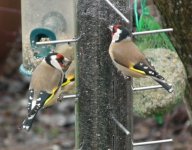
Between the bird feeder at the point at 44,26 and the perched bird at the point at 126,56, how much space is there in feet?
3.62

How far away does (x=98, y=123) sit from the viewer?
5.09 metres

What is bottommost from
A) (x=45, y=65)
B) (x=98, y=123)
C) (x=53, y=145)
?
(x=53, y=145)

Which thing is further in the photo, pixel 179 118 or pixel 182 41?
pixel 179 118

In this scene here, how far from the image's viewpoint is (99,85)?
504 cm

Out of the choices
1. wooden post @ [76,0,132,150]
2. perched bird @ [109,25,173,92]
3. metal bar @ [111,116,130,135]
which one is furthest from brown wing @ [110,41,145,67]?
metal bar @ [111,116,130,135]

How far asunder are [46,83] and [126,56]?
533mm

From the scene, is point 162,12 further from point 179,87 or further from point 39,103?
point 39,103

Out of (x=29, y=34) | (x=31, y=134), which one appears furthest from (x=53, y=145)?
(x=29, y=34)

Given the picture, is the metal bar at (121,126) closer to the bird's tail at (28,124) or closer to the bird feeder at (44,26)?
the bird's tail at (28,124)

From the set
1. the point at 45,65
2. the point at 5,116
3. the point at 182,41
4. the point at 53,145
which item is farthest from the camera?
the point at 5,116

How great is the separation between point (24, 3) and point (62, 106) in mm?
4688

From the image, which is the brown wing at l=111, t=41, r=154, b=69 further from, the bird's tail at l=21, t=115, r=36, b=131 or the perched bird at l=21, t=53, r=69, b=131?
the bird's tail at l=21, t=115, r=36, b=131

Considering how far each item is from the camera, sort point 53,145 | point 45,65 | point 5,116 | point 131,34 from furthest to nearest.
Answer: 1. point 5,116
2. point 53,145
3. point 45,65
4. point 131,34

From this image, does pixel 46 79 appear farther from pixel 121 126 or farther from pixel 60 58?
pixel 121 126
